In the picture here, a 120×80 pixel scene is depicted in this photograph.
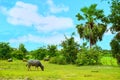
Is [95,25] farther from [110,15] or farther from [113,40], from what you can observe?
[110,15]

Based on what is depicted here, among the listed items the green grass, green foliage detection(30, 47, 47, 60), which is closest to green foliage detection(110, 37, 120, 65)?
the green grass

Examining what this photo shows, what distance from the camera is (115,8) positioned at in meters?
36.0

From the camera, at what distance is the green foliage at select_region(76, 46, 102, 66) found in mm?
61537

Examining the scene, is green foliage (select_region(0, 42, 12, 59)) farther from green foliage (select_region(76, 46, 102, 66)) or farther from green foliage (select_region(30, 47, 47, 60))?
green foliage (select_region(76, 46, 102, 66))

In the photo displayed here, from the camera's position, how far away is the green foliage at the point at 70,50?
221 ft

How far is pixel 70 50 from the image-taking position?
67.6m

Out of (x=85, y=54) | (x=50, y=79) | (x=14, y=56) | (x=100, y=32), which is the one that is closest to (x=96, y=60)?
(x=85, y=54)

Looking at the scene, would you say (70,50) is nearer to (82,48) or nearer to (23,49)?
(82,48)

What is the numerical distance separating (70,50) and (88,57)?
20.4 feet

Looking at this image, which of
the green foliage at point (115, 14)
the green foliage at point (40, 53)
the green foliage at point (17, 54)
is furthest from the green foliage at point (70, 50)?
the green foliage at point (115, 14)

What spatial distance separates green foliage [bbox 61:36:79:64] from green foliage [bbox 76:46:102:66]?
143 inches

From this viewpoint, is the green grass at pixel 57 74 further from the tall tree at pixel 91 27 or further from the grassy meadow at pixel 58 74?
the tall tree at pixel 91 27

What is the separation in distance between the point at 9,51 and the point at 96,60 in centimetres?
2309

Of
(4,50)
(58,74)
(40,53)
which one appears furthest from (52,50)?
(58,74)
